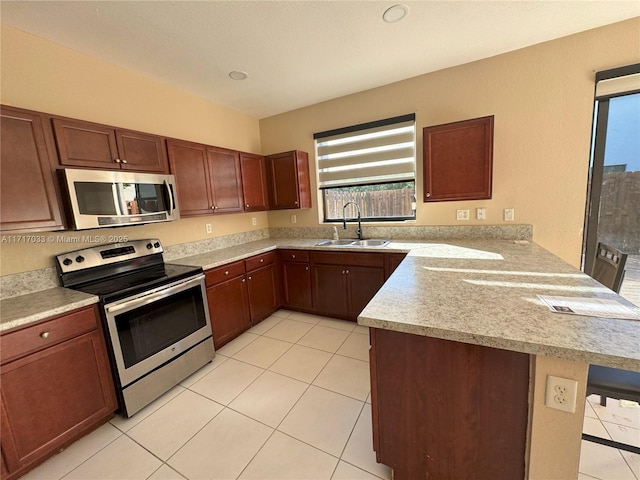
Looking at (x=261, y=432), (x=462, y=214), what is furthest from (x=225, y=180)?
(x=462, y=214)

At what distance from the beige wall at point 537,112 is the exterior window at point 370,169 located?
0.16m

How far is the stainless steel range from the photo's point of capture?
1688mm

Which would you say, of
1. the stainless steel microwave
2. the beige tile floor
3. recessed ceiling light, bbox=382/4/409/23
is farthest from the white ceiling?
the beige tile floor

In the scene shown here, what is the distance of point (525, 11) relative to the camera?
1.80 meters

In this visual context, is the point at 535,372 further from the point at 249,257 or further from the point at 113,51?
the point at 113,51

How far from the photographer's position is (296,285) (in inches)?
124

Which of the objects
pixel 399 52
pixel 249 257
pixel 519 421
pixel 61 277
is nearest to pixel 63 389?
pixel 61 277

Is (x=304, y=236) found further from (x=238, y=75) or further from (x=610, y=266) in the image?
(x=610, y=266)

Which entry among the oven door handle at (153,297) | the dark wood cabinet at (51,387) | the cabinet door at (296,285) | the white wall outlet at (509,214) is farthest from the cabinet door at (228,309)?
the white wall outlet at (509,214)

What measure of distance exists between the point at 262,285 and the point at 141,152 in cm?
172

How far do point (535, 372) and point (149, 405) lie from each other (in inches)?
92.1

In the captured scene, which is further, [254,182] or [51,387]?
[254,182]

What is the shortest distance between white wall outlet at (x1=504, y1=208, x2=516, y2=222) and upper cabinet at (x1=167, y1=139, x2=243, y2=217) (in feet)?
9.19

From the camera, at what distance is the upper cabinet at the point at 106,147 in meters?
1.69
